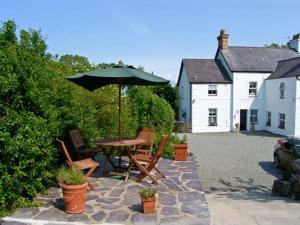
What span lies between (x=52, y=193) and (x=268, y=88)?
26.9m

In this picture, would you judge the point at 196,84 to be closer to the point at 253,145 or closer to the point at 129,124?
the point at 253,145

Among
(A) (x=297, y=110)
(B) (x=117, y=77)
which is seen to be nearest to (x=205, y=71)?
(A) (x=297, y=110)

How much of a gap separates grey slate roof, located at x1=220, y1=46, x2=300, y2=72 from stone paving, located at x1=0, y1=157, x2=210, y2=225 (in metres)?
24.4

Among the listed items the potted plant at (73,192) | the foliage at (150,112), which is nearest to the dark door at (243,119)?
the foliage at (150,112)

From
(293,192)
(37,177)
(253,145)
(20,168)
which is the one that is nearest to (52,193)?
(37,177)

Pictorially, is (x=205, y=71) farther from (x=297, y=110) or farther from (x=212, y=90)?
(x=297, y=110)

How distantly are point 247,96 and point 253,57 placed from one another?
173 inches

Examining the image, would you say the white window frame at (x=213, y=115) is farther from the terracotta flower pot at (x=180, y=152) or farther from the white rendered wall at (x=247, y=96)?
the terracotta flower pot at (x=180, y=152)

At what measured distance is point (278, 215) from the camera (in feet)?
19.2

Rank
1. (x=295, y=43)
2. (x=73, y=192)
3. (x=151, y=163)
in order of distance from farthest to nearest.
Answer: (x=295, y=43), (x=151, y=163), (x=73, y=192)

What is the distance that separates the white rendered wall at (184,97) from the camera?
102 feet

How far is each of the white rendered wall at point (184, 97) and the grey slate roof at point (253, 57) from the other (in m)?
4.57

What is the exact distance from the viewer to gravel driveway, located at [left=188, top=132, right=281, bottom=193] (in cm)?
1160

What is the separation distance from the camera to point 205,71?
30.9 metres
